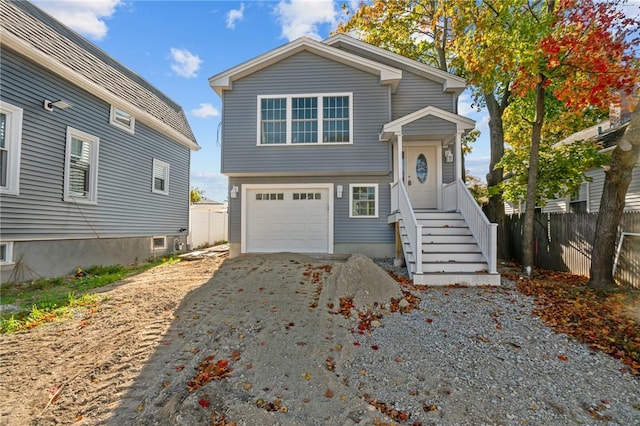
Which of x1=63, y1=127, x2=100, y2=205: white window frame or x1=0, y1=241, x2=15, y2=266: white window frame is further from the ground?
x1=63, y1=127, x2=100, y2=205: white window frame

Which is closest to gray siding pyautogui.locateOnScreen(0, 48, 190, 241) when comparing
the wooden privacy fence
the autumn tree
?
the autumn tree

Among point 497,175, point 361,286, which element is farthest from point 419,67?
point 361,286

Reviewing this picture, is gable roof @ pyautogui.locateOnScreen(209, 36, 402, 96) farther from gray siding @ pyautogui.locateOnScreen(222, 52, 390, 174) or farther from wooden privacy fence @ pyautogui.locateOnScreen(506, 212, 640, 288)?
wooden privacy fence @ pyautogui.locateOnScreen(506, 212, 640, 288)

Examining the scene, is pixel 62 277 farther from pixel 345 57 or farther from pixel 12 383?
pixel 345 57

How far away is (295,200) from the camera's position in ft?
33.2

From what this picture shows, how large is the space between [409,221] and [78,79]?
29.1 ft

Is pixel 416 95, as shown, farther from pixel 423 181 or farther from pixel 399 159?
pixel 399 159

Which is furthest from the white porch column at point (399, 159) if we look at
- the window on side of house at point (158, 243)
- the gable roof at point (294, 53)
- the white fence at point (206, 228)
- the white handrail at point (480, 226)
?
the white fence at point (206, 228)

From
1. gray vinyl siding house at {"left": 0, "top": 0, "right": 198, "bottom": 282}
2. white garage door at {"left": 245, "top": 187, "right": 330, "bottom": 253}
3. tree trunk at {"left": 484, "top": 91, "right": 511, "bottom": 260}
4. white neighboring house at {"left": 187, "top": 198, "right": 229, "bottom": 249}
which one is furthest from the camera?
white neighboring house at {"left": 187, "top": 198, "right": 229, "bottom": 249}

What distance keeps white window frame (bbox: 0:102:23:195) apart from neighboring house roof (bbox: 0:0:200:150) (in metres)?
1.31

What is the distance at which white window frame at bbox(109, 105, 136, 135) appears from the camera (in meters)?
9.30

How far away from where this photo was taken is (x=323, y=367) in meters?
3.44

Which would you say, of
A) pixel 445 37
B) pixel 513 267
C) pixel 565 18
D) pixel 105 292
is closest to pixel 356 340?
pixel 105 292

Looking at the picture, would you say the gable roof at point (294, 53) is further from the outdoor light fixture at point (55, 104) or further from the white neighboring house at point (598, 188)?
the white neighboring house at point (598, 188)
